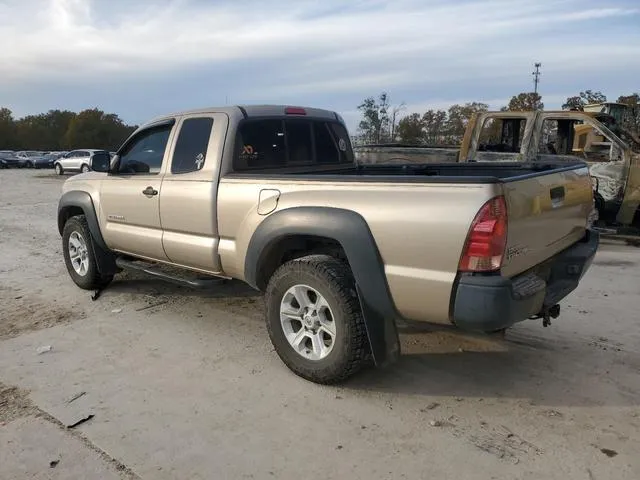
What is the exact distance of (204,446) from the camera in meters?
3.07

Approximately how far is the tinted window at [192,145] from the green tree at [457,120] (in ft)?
52.7

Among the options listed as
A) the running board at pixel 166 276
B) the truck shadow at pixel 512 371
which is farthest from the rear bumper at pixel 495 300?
the running board at pixel 166 276

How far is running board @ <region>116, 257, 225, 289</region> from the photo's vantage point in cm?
469

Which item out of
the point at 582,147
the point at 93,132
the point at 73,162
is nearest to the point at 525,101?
the point at 582,147

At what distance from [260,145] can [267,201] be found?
88 cm

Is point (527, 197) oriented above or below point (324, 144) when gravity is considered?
below

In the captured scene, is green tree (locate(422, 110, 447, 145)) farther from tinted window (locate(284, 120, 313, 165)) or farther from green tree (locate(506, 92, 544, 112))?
tinted window (locate(284, 120, 313, 165))

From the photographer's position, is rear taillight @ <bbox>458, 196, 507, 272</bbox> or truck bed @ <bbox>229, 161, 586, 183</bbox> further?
truck bed @ <bbox>229, 161, 586, 183</bbox>

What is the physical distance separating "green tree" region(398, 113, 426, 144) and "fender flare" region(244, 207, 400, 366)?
20.3m

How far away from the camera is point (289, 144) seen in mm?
4891

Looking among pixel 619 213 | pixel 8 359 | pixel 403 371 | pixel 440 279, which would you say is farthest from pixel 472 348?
pixel 619 213

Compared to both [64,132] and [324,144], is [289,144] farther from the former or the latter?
[64,132]

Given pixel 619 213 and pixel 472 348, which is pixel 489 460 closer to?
pixel 472 348

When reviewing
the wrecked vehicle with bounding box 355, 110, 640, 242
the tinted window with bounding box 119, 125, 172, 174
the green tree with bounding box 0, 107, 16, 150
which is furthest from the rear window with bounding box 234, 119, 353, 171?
the green tree with bounding box 0, 107, 16, 150
